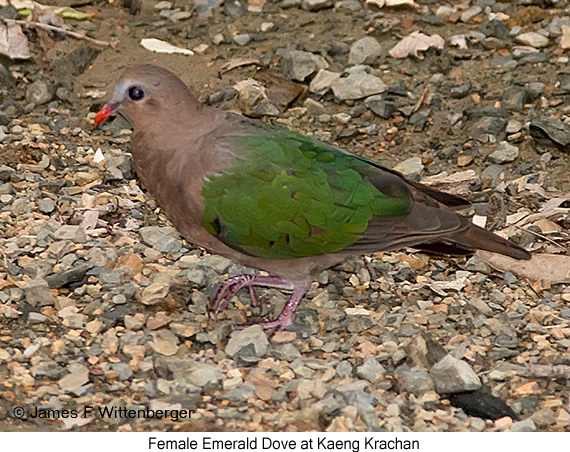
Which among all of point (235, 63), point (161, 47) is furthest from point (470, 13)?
point (161, 47)

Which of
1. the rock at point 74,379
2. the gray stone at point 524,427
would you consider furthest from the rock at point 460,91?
the rock at point 74,379

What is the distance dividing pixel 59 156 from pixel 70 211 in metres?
0.73

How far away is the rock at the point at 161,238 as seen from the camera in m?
5.31

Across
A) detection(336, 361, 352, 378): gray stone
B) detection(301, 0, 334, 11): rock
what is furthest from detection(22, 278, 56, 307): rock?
detection(301, 0, 334, 11): rock

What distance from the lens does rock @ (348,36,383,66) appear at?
23.2 feet

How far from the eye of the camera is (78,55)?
6945 mm

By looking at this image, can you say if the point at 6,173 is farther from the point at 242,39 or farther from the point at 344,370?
the point at 344,370

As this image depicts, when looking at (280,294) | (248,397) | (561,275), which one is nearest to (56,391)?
(248,397)

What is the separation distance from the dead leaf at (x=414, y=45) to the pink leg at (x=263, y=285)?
2.66 meters

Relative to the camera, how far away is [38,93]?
21.9ft

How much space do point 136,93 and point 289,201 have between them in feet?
2.74

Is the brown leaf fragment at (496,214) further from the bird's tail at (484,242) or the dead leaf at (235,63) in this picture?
the dead leaf at (235,63)

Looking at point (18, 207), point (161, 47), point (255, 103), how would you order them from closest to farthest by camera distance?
point (18, 207)
point (255, 103)
point (161, 47)

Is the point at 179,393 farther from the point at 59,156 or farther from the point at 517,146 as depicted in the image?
the point at 517,146
